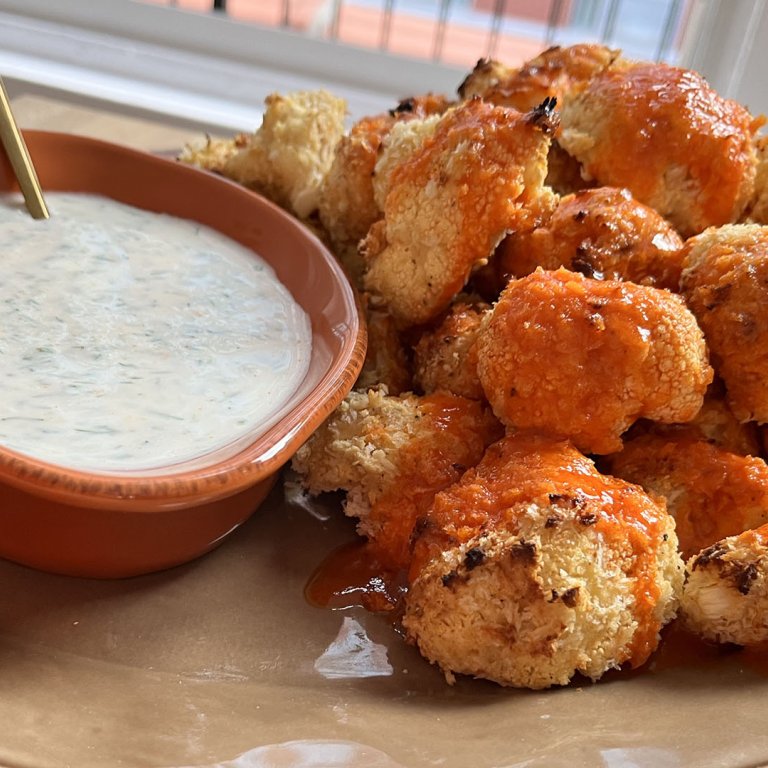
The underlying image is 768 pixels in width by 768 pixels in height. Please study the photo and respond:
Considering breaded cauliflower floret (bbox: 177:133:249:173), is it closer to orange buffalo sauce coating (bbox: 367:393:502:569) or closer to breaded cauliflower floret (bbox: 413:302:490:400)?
breaded cauliflower floret (bbox: 413:302:490:400)

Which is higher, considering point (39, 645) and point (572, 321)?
point (572, 321)

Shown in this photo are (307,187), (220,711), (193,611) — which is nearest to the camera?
(220,711)

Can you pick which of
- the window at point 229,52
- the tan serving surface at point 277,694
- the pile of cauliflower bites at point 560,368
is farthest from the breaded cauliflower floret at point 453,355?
the window at point 229,52

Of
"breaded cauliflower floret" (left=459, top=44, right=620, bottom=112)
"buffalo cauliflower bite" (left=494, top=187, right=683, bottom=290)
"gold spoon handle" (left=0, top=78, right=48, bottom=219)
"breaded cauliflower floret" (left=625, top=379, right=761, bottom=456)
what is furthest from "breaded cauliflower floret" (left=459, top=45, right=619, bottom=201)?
"gold spoon handle" (left=0, top=78, right=48, bottom=219)

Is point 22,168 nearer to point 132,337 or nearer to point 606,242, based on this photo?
point 132,337

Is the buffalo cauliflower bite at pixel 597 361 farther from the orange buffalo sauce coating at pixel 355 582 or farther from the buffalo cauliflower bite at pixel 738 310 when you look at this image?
the orange buffalo sauce coating at pixel 355 582

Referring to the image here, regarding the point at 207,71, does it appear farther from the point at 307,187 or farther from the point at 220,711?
the point at 220,711

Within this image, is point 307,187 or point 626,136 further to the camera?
point 307,187

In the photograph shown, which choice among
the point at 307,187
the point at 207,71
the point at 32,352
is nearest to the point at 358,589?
the point at 32,352
